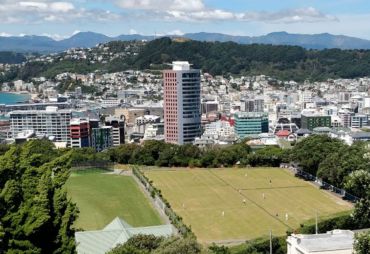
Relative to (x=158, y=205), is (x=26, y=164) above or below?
above

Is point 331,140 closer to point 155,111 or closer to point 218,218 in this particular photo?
point 218,218

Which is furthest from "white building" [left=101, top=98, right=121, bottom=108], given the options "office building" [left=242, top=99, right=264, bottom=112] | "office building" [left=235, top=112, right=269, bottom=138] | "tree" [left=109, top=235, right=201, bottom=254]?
"tree" [left=109, top=235, right=201, bottom=254]

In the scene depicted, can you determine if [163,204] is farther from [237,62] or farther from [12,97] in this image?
[237,62]

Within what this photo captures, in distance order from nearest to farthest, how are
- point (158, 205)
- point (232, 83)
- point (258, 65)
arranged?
1. point (158, 205)
2. point (232, 83)
3. point (258, 65)

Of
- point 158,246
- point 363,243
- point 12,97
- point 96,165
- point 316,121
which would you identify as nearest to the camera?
point 363,243

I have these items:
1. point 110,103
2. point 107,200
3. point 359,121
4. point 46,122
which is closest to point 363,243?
point 107,200

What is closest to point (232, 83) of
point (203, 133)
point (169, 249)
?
point (203, 133)

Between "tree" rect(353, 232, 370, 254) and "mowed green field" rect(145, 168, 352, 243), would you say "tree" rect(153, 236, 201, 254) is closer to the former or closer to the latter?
"tree" rect(353, 232, 370, 254)
